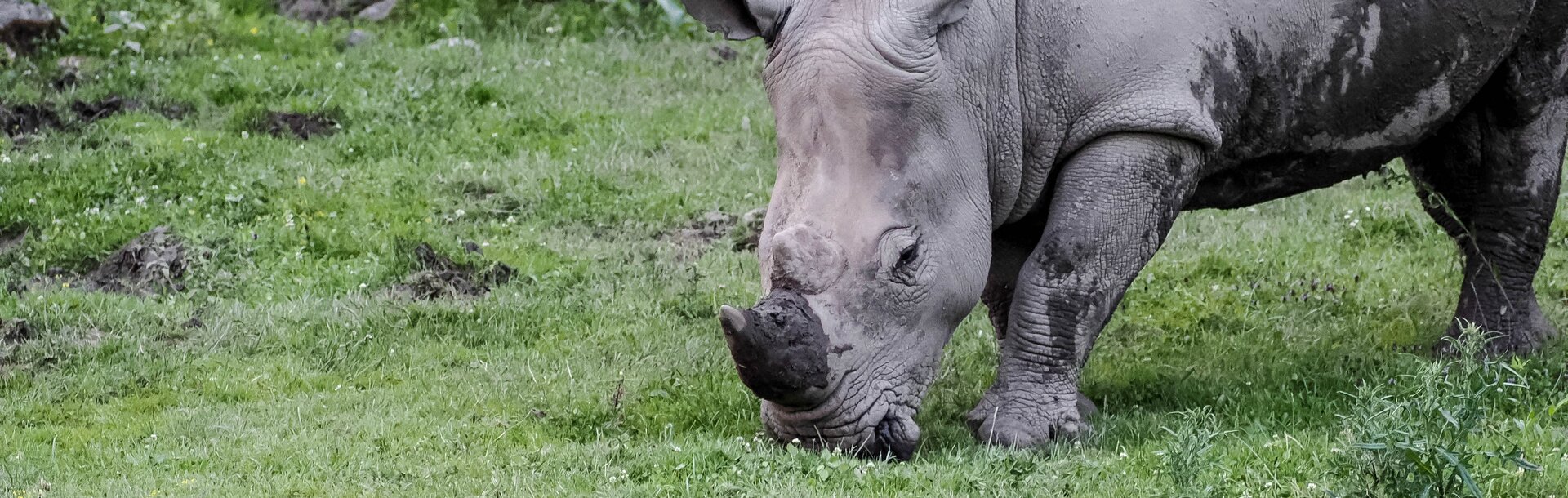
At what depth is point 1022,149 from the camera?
6.10 metres

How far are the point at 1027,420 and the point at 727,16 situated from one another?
1.65 m

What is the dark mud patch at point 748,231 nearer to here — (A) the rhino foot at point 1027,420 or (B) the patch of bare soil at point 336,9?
(A) the rhino foot at point 1027,420

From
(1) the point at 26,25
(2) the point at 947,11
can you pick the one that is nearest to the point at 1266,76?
(2) the point at 947,11

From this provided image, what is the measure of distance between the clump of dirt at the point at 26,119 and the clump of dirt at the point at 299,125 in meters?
1.21

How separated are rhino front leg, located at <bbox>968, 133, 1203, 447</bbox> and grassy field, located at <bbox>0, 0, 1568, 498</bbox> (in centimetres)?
22

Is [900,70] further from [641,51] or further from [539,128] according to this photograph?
[641,51]

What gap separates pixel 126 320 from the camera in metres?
7.99

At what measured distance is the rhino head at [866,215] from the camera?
5531mm

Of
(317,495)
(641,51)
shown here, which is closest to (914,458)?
(317,495)

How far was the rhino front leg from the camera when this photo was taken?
6.02m

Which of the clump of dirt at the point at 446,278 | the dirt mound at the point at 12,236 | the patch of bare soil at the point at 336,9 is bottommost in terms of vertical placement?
the patch of bare soil at the point at 336,9

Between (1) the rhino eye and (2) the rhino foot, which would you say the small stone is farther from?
(1) the rhino eye

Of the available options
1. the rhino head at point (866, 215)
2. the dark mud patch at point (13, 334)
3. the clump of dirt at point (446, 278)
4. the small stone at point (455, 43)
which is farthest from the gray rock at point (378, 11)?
the rhino head at point (866, 215)

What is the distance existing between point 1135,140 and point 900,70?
848 mm
